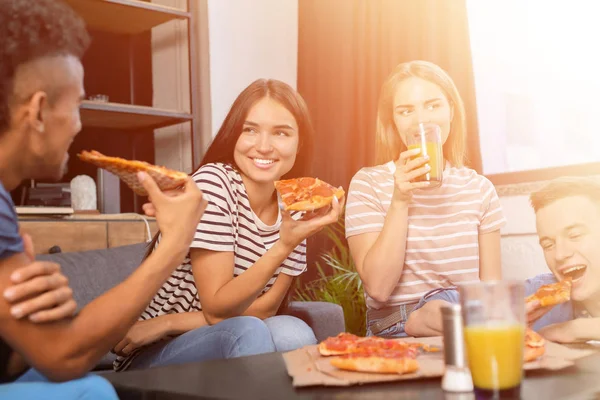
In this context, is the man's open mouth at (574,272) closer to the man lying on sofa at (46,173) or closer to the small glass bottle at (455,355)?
the small glass bottle at (455,355)

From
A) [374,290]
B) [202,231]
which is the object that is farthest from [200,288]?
[374,290]

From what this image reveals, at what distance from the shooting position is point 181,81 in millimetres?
3893

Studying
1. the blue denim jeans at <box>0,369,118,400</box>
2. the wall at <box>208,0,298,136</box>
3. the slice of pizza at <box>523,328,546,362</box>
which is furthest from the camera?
the wall at <box>208,0,298,136</box>

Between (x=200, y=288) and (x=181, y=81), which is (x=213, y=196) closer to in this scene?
(x=200, y=288)

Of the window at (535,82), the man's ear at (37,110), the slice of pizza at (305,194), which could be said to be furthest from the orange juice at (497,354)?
the window at (535,82)

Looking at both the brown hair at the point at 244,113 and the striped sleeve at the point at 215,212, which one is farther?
the brown hair at the point at 244,113

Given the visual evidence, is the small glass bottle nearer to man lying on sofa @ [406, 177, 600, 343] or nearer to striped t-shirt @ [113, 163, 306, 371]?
man lying on sofa @ [406, 177, 600, 343]

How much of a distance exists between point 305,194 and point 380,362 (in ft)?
2.68

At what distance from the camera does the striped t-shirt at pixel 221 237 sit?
1945 millimetres

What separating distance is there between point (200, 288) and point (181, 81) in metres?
2.20

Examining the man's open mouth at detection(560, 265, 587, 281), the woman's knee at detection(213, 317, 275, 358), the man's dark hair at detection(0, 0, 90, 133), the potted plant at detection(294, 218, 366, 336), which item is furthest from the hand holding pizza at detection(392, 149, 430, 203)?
the potted plant at detection(294, 218, 366, 336)

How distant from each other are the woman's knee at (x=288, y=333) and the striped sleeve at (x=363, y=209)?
0.31 meters

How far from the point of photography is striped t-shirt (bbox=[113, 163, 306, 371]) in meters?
1.95

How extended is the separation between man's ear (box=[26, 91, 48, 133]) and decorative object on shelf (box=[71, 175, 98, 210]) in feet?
7.82
